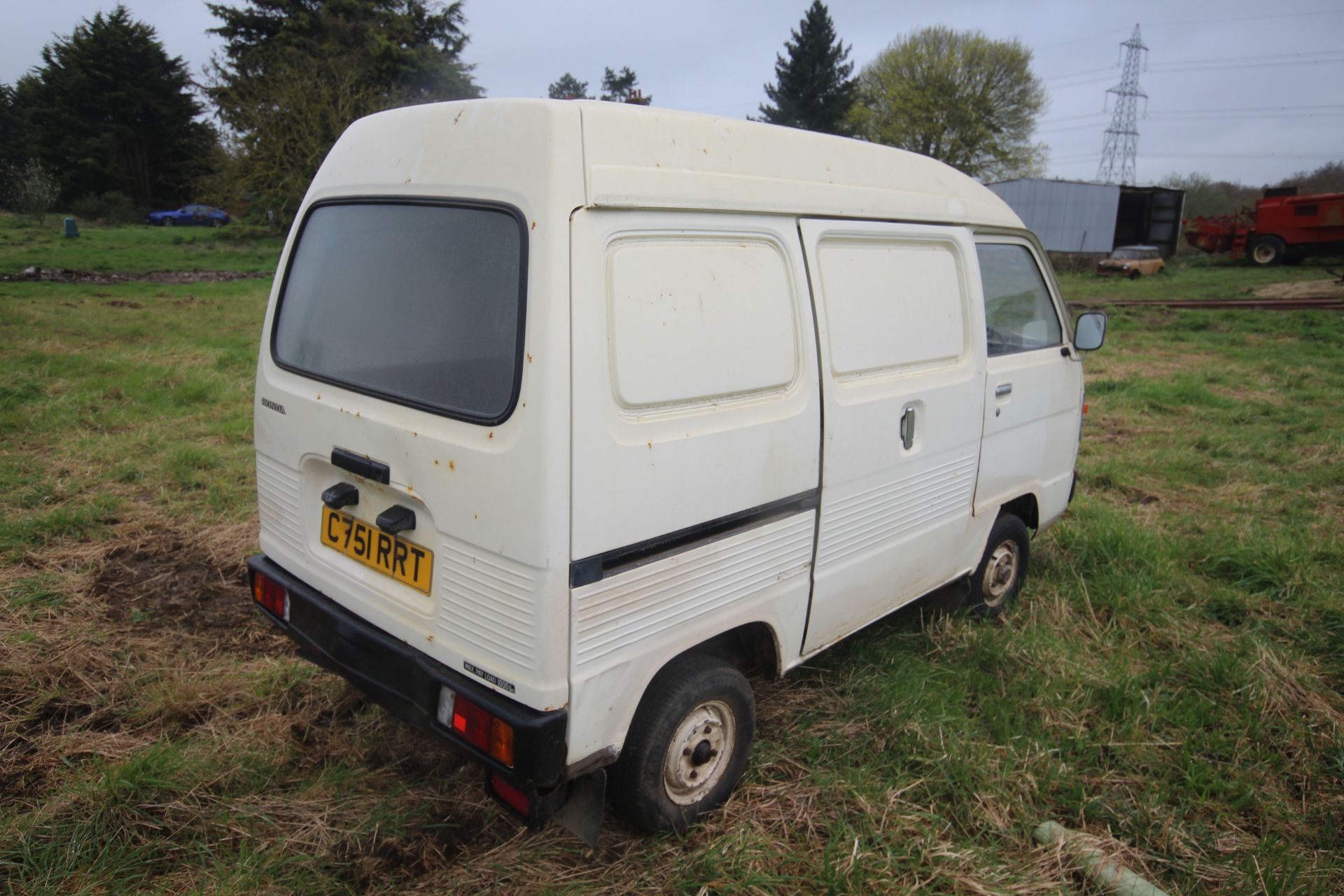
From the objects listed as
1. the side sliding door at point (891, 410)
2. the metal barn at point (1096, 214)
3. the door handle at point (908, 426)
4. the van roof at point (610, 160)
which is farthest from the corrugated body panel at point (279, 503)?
the metal barn at point (1096, 214)

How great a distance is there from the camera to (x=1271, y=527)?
513cm

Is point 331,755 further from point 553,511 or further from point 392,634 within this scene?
point 553,511

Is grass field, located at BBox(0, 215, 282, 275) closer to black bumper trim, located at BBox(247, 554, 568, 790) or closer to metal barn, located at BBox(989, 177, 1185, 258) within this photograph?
black bumper trim, located at BBox(247, 554, 568, 790)

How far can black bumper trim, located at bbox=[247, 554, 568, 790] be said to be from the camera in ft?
6.67

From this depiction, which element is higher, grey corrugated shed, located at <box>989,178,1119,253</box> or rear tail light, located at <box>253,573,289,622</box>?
grey corrugated shed, located at <box>989,178,1119,253</box>

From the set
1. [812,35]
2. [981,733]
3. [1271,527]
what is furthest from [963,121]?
[981,733]

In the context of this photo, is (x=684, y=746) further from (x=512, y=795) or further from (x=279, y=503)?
(x=279, y=503)

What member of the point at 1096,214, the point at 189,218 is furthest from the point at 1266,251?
the point at 189,218

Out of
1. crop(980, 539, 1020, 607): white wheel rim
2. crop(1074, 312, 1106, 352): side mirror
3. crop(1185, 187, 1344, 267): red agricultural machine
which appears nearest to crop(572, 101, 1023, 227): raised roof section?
crop(1074, 312, 1106, 352): side mirror

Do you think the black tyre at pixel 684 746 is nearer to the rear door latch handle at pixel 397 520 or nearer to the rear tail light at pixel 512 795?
the rear tail light at pixel 512 795

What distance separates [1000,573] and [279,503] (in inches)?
128

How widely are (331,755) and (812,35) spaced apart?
43.4 metres

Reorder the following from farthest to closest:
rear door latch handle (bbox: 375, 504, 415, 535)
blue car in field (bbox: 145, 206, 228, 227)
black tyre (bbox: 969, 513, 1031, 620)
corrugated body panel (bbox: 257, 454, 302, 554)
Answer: blue car in field (bbox: 145, 206, 228, 227), black tyre (bbox: 969, 513, 1031, 620), corrugated body panel (bbox: 257, 454, 302, 554), rear door latch handle (bbox: 375, 504, 415, 535)

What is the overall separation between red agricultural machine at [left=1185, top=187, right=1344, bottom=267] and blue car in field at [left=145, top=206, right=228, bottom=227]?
37.8 meters
